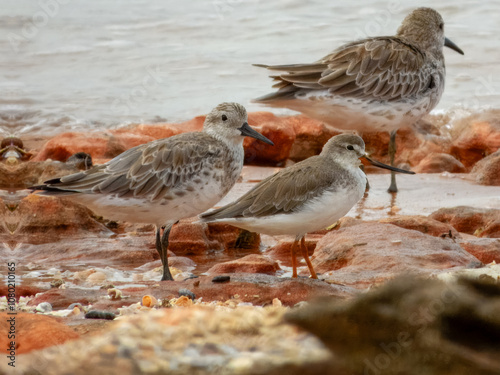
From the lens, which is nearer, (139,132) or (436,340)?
(436,340)

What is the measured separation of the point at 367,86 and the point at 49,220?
4.67 meters

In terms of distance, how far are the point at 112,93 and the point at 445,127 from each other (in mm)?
6573

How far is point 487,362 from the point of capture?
357 cm

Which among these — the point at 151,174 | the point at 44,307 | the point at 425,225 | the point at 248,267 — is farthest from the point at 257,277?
the point at 425,225

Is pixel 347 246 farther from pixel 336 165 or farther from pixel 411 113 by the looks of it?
pixel 411 113

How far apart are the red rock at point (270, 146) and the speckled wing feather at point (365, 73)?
1.49 m

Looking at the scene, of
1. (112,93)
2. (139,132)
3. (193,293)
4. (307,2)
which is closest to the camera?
(193,293)

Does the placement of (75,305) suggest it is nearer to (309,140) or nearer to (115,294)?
(115,294)

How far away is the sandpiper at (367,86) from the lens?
10758 mm

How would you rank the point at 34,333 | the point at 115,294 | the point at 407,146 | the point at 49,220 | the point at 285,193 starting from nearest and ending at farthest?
the point at 34,333
the point at 115,294
the point at 285,193
the point at 49,220
the point at 407,146

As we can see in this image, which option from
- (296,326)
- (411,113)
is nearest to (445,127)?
(411,113)

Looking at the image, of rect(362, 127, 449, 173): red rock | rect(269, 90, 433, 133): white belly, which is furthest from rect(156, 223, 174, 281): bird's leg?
rect(362, 127, 449, 173): red rock

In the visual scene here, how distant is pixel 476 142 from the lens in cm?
1295

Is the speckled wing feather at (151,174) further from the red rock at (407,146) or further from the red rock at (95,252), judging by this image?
the red rock at (407,146)
